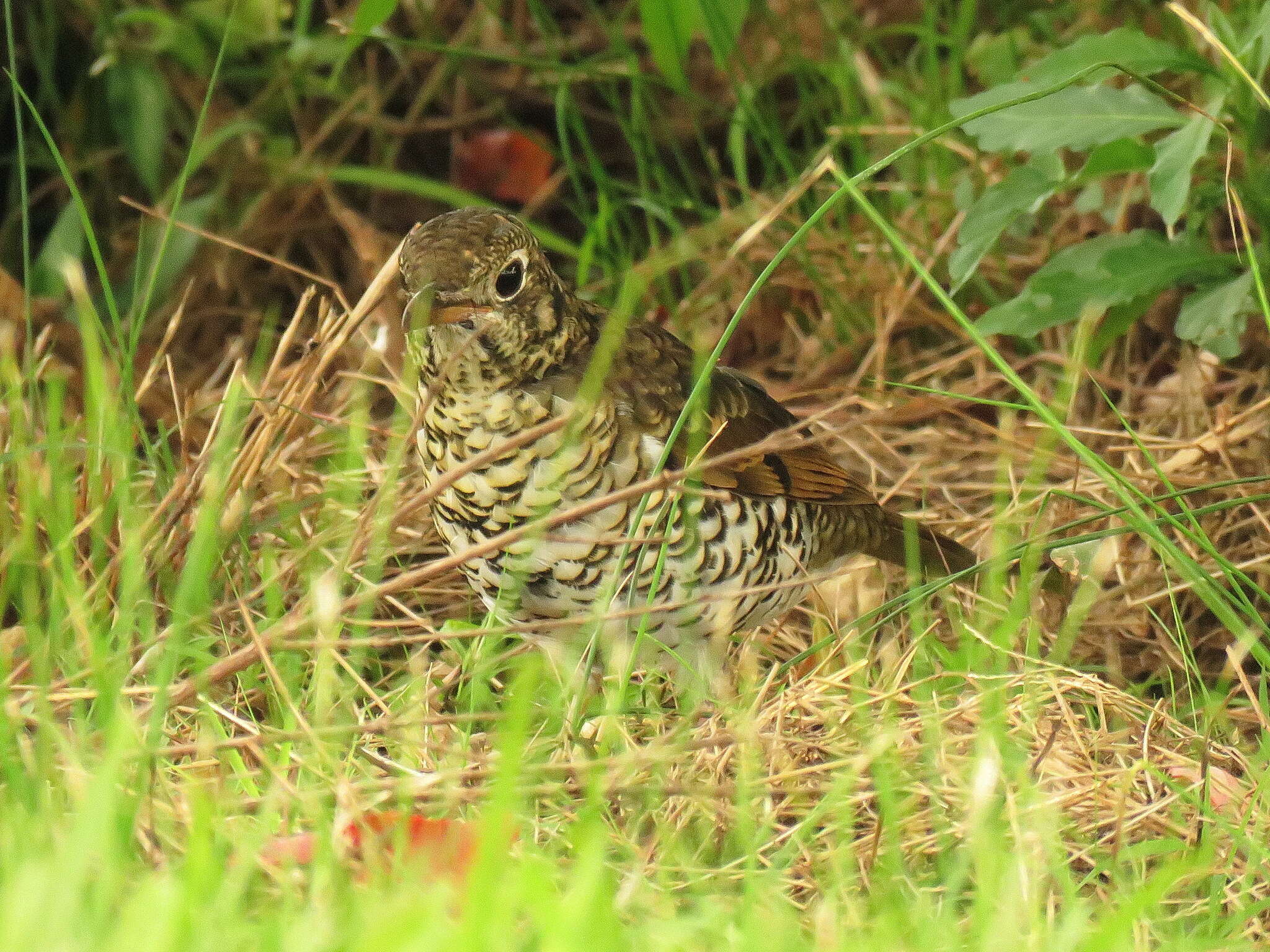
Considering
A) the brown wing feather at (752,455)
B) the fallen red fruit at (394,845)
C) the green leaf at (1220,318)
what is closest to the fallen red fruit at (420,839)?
the fallen red fruit at (394,845)

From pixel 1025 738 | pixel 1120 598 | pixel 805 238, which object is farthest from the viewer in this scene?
pixel 805 238

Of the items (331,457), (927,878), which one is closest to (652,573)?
(927,878)

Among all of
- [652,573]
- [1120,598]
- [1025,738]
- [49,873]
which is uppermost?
[49,873]

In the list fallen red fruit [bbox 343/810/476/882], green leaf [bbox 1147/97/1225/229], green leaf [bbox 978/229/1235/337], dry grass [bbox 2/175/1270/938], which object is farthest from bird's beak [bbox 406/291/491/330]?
green leaf [bbox 1147/97/1225/229]

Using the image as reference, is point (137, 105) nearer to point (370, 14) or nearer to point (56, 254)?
point (56, 254)

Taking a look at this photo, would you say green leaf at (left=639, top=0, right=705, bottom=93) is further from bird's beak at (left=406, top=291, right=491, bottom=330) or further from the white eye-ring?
bird's beak at (left=406, top=291, right=491, bottom=330)

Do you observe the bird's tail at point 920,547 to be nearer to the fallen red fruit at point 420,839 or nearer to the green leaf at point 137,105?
the fallen red fruit at point 420,839

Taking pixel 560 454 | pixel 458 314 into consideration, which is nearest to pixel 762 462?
pixel 560 454

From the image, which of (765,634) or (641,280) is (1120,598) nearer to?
(765,634)
